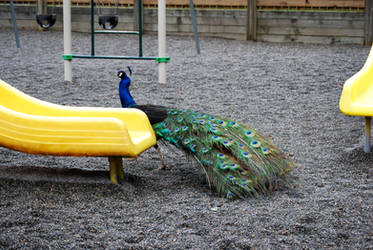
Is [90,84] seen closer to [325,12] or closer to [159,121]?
[159,121]

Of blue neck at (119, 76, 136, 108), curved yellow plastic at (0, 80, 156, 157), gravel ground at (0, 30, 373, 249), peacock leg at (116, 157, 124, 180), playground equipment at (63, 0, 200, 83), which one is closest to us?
gravel ground at (0, 30, 373, 249)

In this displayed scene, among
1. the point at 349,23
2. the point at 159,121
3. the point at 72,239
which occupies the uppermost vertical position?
the point at 349,23

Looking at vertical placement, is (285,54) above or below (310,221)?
above

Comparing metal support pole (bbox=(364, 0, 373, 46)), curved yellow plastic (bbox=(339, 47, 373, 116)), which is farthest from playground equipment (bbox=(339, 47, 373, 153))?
metal support pole (bbox=(364, 0, 373, 46))

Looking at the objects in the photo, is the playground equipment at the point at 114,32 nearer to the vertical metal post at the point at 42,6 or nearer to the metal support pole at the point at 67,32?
the metal support pole at the point at 67,32

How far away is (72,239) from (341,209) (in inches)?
61.5

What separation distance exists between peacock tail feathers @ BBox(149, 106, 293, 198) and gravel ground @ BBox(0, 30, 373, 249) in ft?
0.32

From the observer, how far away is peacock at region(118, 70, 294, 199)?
11.6 feet

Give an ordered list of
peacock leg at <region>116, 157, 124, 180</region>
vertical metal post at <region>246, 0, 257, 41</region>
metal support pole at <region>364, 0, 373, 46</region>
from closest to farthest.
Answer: peacock leg at <region>116, 157, 124, 180</region>, metal support pole at <region>364, 0, 373, 46</region>, vertical metal post at <region>246, 0, 257, 41</region>

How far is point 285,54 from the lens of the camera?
406 inches

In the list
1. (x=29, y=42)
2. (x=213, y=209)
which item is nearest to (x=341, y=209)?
(x=213, y=209)

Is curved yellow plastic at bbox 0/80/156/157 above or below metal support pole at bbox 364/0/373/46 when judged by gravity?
below

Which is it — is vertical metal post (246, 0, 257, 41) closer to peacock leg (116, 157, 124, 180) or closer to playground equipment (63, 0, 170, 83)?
playground equipment (63, 0, 170, 83)

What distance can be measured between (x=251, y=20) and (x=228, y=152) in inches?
364
